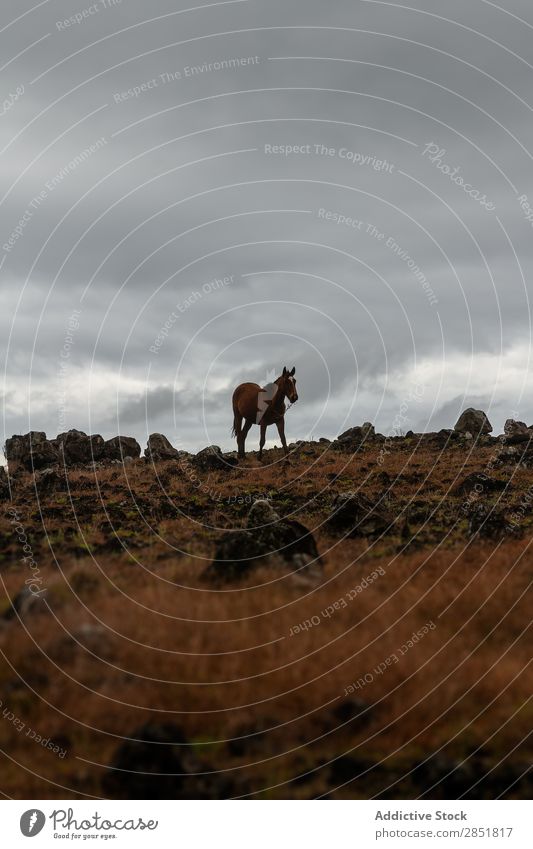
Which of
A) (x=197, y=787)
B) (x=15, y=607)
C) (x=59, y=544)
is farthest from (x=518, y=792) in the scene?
(x=59, y=544)

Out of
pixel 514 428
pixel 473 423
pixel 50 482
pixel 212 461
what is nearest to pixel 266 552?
pixel 50 482

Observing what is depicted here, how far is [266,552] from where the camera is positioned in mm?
13008

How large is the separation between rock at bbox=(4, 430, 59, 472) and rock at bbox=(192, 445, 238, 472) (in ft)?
30.8

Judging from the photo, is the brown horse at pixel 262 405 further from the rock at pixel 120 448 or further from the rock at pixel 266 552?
the rock at pixel 266 552

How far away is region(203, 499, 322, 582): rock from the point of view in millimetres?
12219

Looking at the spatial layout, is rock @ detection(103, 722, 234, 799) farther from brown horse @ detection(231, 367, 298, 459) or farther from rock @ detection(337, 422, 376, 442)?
rock @ detection(337, 422, 376, 442)

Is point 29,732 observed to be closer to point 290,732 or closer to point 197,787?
point 197,787

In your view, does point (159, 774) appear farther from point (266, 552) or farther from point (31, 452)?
point (31, 452)

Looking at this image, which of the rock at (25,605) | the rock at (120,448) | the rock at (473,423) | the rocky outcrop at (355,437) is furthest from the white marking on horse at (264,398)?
the rock at (25,605)

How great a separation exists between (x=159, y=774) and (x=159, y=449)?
1473 inches

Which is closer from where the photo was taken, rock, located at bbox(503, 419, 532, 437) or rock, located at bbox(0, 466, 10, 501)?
rock, located at bbox(0, 466, 10, 501)

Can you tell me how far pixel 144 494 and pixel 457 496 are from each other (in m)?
12.3

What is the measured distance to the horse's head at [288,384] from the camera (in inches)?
1285

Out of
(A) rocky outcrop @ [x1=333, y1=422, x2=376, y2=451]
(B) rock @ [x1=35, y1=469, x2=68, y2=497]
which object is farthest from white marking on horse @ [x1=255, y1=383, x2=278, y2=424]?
(B) rock @ [x1=35, y1=469, x2=68, y2=497]
